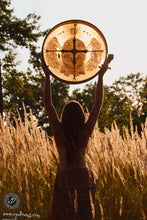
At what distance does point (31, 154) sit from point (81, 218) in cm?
119

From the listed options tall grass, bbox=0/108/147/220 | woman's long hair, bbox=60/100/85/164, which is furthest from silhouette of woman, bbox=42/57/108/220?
tall grass, bbox=0/108/147/220

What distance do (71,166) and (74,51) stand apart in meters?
0.88

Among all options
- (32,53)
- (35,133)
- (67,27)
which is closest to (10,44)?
(32,53)

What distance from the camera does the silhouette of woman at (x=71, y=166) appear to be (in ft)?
7.43

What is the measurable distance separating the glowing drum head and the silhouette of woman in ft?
0.72

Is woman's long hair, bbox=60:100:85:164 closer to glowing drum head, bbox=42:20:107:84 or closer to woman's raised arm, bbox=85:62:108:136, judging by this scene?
woman's raised arm, bbox=85:62:108:136

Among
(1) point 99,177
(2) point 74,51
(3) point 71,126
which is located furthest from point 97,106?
(1) point 99,177

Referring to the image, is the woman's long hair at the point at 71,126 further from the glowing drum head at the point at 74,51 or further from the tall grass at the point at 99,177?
the glowing drum head at the point at 74,51

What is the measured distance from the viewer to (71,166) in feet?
7.58

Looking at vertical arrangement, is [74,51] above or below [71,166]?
above

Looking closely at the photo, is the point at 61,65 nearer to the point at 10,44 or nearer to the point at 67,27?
the point at 67,27

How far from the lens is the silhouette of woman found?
2.27 meters

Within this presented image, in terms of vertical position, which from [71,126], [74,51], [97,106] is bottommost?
[71,126]

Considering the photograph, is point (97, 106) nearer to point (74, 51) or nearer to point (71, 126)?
point (71, 126)
